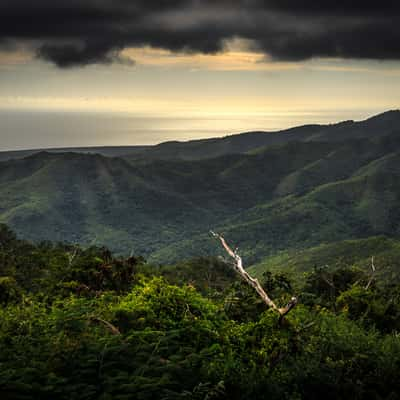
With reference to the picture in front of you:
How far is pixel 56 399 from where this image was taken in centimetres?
1043

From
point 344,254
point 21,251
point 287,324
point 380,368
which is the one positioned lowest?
point 344,254

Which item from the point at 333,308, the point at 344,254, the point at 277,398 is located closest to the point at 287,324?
the point at 277,398

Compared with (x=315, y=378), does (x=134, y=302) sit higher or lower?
higher

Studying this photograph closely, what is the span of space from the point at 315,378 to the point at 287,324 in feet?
6.66

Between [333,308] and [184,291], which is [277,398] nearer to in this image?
[184,291]

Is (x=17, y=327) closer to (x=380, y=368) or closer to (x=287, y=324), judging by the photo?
(x=287, y=324)

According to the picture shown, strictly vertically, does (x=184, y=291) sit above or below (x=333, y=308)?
above

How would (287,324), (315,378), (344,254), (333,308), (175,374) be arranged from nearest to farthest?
(175,374) → (315,378) → (287,324) → (333,308) → (344,254)

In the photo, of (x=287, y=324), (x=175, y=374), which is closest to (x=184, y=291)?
(x=287, y=324)

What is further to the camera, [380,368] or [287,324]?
[287,324]

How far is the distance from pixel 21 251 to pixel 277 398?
53.1m

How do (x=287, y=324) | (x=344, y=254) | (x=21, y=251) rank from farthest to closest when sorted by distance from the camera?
(x=344, y=254) < (x=21, y=251) < (x=287, y=324)

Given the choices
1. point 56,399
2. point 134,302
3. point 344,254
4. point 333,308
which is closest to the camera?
point 56,399

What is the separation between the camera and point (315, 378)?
13.3 metres
